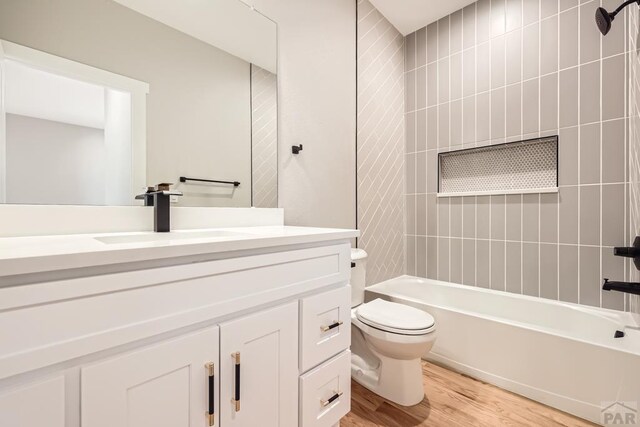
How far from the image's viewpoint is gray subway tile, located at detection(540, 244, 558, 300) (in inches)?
75.4

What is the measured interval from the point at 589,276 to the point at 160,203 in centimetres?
244

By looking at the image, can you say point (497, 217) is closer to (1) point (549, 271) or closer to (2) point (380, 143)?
(1) point (549, 271)

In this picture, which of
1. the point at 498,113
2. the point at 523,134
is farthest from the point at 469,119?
the point at 523,134

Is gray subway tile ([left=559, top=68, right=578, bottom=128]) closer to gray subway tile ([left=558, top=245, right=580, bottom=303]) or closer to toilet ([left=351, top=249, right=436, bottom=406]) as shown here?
gray subway tile ([left=558, top=245, right=580, bottom=303])

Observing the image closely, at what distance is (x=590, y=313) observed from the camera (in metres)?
1.72

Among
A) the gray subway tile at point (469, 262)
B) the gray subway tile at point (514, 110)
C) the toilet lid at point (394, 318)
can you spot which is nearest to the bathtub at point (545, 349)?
the gray subway tile at point (469, 262)

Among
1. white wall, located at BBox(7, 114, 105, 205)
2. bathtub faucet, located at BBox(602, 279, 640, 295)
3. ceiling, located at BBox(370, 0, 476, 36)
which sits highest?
ceiling, located at BBox(370, 0, 476, 36)

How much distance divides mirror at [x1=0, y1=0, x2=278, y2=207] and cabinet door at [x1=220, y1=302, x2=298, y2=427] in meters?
0.69

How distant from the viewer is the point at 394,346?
4.71 feet

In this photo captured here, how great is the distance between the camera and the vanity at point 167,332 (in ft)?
1.70

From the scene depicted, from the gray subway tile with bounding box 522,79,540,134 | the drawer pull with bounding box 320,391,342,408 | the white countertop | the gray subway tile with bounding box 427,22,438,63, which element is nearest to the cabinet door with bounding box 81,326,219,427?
the white countertop

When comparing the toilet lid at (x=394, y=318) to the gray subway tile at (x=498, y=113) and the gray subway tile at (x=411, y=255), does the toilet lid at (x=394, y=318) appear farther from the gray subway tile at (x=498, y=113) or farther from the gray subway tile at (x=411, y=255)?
the gray subway tile at (x=498, y=113)

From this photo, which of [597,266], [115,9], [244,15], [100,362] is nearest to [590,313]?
[597,266]

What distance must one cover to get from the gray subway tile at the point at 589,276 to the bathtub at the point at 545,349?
0.07 metres
